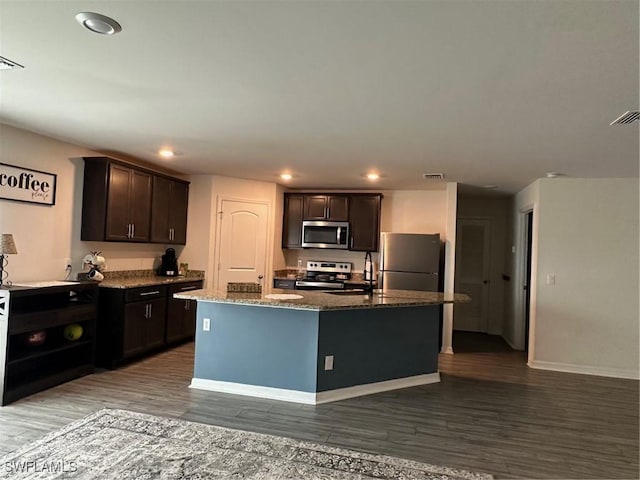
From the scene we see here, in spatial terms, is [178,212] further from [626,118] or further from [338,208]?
[626,118]

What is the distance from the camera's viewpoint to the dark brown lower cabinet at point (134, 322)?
4.39 m

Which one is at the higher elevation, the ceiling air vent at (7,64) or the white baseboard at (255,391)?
Result: the ceiling air vent at (7,64)

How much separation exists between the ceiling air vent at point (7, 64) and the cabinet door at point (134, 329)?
260cm

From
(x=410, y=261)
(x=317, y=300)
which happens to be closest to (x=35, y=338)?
(x=317, y=300)

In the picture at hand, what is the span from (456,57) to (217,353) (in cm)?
317

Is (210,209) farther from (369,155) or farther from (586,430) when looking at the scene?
(586,430)

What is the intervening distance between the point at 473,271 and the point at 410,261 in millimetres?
2087

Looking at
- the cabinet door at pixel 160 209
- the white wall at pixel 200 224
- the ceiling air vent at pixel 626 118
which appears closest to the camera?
the ceiling air vent at pixel 626 118

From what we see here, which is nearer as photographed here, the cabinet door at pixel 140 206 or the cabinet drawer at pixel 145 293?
the cabinet drawer at pixel 145 293

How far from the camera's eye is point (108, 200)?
4.55m

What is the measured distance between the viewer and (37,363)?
3951mm

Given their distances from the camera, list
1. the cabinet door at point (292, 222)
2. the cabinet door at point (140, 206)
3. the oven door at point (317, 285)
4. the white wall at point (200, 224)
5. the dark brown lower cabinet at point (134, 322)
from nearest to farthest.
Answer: the dark brown lower cabinet at point (134, 322)
the cabinet door at point (140, 206)
the white wall at point (200, 224)
the oven door at point (317, 285)
the cabinet door at point (292, 222)

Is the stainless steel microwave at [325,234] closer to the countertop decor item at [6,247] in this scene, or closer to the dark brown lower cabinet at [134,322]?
the dark brown lower cabinet at [134,322]

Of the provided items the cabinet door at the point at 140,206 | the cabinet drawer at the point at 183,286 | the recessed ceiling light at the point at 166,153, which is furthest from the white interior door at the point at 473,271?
the cabinet door at the point at 140,206
